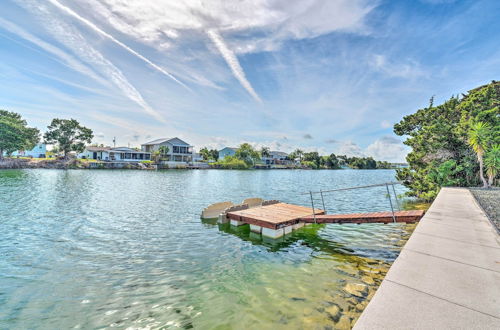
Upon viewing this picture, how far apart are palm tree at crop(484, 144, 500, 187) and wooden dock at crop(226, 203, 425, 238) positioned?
14.3m

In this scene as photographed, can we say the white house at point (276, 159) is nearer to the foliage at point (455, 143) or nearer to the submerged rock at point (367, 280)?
the foliage at point (455, 143)

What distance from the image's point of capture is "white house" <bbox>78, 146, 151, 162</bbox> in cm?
8168

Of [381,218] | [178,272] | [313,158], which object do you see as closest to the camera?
[178,272]

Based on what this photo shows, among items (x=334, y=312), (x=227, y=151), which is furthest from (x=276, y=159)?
(x=334, y=312)

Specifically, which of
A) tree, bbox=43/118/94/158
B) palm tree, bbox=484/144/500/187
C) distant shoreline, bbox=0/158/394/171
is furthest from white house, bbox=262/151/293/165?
palm tree, bbox=484/144/500/187

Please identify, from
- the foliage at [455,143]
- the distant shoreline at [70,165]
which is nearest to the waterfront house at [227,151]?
the distant shoreline at [70,165]

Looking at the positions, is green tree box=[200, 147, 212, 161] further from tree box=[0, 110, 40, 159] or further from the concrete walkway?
the concrete walkway

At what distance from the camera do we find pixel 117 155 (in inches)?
3243

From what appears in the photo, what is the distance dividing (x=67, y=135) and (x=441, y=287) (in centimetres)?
9041

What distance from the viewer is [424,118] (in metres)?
23.4

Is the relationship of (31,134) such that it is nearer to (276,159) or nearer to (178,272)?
(178,272)

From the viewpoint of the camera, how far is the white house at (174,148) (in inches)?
3378

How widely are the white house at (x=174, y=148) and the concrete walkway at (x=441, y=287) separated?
87364 mm

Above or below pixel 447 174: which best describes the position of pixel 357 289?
below
